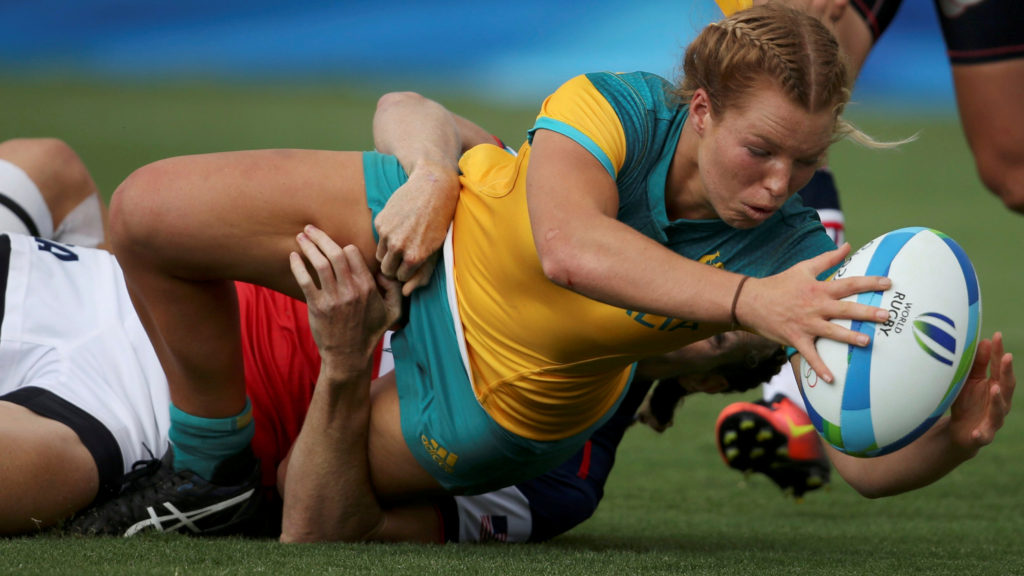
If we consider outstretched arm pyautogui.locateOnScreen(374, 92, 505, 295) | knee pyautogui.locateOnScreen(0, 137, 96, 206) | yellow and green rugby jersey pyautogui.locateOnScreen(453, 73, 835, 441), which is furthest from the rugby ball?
knee pyautogui.locateOnScreen(0, 137, 96, 206)

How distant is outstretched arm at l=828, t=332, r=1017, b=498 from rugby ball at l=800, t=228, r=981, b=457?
0.11m

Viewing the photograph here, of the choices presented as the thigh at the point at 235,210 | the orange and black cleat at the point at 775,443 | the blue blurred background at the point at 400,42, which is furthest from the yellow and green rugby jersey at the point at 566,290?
the blue blurred background at the point at 400,42

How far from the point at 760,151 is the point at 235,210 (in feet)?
3.78

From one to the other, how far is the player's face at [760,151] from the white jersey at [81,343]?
150 cm

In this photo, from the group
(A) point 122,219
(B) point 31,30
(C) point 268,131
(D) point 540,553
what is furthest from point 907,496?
(B) point 31,30

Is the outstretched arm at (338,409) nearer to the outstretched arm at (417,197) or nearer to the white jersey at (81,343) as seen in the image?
the outstretched arm at (417,197)

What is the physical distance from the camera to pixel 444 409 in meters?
2.74

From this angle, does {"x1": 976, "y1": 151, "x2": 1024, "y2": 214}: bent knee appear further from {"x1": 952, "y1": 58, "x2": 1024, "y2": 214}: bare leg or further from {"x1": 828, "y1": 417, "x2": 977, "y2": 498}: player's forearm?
{"x1": 828, "y1": 417, "x2": 977, "y2": 498}: player's forearm

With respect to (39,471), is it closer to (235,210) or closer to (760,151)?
(235,210)

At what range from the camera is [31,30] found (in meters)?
15.0

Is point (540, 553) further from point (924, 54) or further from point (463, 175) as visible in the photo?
point (924, 54)

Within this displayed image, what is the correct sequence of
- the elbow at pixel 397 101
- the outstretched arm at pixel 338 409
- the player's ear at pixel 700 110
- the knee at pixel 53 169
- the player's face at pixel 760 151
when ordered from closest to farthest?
the player's face at pixel 760 151 → the player's ear at pixel 700 110 → the outstretched arm at pixel 338 409 → the elbow at pixel 397 101 → the knee at pixel 53 169

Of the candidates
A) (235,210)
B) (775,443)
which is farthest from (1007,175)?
(235,210)

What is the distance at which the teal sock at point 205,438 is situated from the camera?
285cm
